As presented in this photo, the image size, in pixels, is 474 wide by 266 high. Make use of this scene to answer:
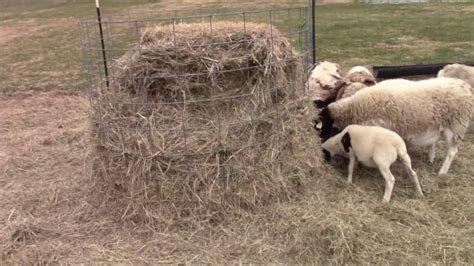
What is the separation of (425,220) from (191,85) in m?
2.82

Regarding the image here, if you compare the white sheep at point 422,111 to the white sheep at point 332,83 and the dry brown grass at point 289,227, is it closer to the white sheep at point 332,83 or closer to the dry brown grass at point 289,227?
the dry brown grass at point 289,227

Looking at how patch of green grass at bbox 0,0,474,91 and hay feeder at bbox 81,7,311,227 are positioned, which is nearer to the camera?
hay feeder at bbox 81,7,311,227

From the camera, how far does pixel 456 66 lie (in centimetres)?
812

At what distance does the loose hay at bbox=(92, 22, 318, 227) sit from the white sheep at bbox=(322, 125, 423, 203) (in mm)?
474

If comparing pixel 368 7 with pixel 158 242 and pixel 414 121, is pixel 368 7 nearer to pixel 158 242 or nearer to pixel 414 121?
pixel 414 121

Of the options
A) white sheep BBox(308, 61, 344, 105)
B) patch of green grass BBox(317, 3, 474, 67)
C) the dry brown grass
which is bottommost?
the dry brown grass

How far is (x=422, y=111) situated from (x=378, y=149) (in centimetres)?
112

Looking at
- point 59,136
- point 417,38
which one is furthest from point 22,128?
point 417,38

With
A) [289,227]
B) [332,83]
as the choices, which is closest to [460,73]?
[332,83]

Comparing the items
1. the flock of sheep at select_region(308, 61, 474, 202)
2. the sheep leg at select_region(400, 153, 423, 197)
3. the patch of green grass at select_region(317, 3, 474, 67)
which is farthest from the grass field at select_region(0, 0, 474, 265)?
the patch of green grass at select_region(317, 3, 474, 67)

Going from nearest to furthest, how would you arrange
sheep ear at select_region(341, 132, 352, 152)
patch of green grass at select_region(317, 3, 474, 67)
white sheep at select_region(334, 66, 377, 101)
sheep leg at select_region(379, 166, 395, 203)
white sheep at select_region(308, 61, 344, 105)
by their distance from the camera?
sheep leg at select_region(379, 166, 395, 203), sheep ear at select_region(341, 132, 352, 152), white sheep at select_region(334, 66, 377, 101), white sheep at select_region(308, 61, 344, 105), patch of green grass at select_region(317, 3, 474, 67)

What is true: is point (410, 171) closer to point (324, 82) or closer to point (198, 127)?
point (198, 127)

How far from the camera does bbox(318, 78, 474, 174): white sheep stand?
20.2 feet

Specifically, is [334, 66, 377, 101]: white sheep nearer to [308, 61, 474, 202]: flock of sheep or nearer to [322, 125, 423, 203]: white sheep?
[308, 61, 474, 202]: flock of sheep
